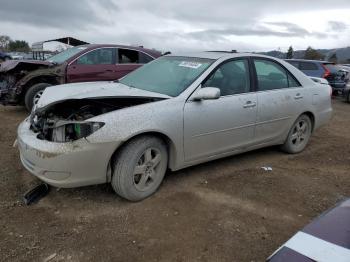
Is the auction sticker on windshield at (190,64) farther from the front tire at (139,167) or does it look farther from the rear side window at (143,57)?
the rear side window at (143,57)

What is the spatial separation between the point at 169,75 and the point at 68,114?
1.31 m

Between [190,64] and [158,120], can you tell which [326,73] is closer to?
[190,64]

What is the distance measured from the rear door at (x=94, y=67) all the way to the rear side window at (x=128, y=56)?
0.51 feet

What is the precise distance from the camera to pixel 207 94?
403 centimetres

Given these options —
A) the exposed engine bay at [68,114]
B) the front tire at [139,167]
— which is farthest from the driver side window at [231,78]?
the front tire at [139,167]

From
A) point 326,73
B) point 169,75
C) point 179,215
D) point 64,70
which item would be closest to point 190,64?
point 169,75

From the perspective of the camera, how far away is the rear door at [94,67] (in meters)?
7.88

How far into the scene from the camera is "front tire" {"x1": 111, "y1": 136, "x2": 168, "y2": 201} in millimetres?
3594

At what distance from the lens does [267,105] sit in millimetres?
4898

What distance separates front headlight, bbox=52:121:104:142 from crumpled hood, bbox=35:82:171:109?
38 centimetres

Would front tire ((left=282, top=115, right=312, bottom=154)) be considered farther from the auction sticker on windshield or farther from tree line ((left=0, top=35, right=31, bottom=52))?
tree line ((left=0, top=35, right=31, bottom=52))

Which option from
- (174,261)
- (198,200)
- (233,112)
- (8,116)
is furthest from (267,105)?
(8,116)

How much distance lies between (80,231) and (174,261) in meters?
0.91

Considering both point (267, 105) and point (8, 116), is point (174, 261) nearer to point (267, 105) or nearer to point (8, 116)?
point (267, 105)
